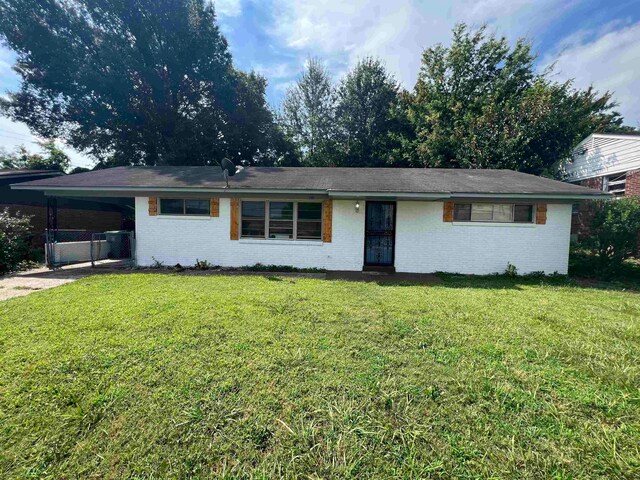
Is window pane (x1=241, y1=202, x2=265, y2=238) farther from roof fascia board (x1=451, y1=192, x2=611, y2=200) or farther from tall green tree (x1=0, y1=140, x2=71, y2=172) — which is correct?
tall green tree (x1=0, y1=140, x2=71, y2=172)

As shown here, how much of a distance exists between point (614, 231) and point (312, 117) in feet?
64.1

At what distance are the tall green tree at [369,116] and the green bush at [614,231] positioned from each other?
12617 millimetres

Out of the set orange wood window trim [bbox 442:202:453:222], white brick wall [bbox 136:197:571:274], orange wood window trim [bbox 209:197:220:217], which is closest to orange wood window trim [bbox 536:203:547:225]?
white brick wall [bbox 136:197:571:274]

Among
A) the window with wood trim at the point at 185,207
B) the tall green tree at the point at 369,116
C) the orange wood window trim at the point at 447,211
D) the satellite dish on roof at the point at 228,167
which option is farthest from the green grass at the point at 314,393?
the tall green tree at the point at 369,116

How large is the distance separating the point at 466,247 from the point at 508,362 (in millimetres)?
6238

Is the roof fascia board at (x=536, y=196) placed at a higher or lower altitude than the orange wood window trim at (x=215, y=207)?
higher

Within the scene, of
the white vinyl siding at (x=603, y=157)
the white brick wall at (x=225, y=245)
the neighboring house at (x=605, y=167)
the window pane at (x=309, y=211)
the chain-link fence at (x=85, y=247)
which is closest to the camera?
the chain-link fence at (x=85, y=247)

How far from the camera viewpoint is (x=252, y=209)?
30.3 feet

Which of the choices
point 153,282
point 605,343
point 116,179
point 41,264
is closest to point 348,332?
point 605,343

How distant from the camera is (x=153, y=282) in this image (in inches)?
273

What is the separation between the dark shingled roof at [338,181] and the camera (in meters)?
8.22

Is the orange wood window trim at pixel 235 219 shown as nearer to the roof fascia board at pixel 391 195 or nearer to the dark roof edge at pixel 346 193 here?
the dark roof edge at pixel 346 193

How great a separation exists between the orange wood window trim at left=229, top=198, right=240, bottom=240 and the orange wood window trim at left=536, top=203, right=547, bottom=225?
9823 mm

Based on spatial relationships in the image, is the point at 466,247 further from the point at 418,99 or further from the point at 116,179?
the point at 418,99
